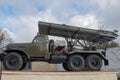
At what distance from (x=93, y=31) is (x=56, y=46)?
7.15 feet

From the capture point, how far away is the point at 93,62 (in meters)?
14.9

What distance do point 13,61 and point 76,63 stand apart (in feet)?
11.1

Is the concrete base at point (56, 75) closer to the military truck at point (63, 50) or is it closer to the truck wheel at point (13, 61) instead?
the military truck at point (63, 50)

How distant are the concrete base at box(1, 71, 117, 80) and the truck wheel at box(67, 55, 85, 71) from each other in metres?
0.86

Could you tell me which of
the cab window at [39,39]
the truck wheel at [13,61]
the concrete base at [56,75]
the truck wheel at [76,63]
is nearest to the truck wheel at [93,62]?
the truck wheel at [76,63]

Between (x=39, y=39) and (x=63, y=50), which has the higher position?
(x=39, y=39)

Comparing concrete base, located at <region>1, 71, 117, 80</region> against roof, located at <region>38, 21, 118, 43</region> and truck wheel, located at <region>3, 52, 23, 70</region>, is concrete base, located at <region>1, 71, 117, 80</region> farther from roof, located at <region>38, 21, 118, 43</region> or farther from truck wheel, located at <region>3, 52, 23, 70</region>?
roof, located at <region>38, 21, 118, 43</region>

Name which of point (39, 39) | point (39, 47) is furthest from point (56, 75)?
point (39, 39)

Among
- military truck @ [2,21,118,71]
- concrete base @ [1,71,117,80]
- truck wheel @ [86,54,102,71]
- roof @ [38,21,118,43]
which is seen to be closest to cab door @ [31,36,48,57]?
military truck @ [2,21,118,71]

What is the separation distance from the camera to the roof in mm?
14391

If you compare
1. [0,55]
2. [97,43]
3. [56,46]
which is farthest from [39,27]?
[97,43]

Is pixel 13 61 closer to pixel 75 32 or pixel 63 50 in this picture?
pixel 63 50

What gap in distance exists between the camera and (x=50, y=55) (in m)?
14.1

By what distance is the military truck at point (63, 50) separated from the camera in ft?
45.2
